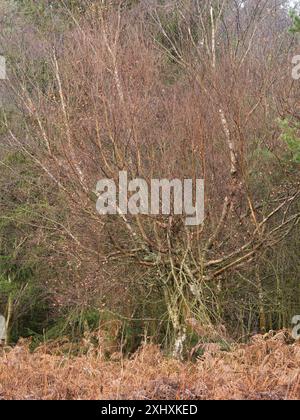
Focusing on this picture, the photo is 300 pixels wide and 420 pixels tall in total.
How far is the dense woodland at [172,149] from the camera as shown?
11.3m

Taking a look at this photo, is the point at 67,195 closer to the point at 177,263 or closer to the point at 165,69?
the point at 177,263

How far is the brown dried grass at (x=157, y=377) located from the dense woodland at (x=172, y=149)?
211 cm

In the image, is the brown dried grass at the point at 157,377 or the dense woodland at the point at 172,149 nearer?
the brown dried grass at the point at 157,377

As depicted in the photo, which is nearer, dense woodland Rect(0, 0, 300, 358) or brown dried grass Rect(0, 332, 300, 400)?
brown dried grass Rect(0, 332, 300, 400)

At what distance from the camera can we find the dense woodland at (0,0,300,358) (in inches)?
446

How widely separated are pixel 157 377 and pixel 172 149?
5256 mm

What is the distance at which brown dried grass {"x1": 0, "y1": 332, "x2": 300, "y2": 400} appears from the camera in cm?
652

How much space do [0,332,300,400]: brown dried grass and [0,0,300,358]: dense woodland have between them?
83.2 inches

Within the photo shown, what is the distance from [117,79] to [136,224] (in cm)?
256

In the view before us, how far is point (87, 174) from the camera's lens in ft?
39.1

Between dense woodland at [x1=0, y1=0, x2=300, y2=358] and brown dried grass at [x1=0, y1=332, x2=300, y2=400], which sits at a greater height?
dense woodland at [x1=0, y1=0, x2=300, y2=358]

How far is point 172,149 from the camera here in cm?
1146

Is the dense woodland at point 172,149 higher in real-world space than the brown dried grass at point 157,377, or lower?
higher
